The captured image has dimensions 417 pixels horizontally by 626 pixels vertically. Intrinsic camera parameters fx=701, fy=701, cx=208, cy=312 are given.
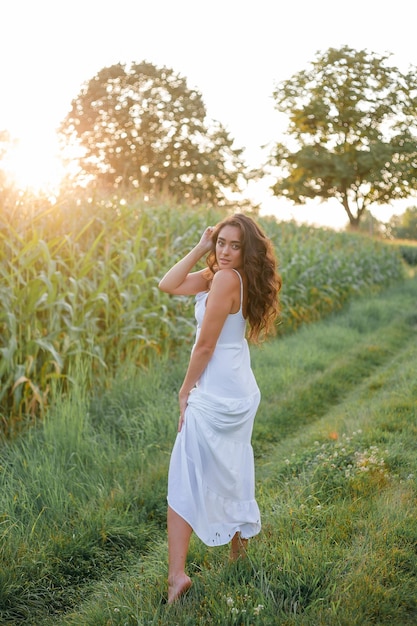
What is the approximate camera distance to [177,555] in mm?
3201

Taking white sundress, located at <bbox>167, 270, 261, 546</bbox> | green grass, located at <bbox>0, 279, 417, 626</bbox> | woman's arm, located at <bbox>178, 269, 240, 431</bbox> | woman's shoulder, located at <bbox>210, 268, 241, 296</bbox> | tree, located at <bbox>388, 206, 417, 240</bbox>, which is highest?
tree, located at <bbox>388, 206, 417, 240</bbox>

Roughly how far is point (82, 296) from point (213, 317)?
3529 millimetres

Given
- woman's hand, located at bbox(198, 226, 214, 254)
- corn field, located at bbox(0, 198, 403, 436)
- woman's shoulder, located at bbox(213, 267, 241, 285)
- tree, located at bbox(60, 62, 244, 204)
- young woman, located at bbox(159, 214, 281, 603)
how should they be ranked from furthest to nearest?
tree, located at bbox(60, 62, 244, 204) → corn field, located at bbox(0, 198, 403, 436) → woman's hand, located at bbox(198, 226, 214, 254) → woman's shoulder, located at bbox(213, 267, 241, 285) → young woman, located at bbox(159, 214, 281, 603)

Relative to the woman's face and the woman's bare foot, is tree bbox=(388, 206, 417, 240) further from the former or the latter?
the woman's bare foot

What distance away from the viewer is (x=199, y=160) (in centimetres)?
3559

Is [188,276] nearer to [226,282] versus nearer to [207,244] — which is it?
[207,244]

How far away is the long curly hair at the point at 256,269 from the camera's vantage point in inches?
135

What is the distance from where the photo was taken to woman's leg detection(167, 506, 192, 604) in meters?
3.15

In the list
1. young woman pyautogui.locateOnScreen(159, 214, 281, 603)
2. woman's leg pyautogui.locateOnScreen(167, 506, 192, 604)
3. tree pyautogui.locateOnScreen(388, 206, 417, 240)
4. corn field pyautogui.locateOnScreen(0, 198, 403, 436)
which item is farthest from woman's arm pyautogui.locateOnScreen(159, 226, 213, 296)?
tree pyautogui.locateOnScreen(388, 206, 417, 240)

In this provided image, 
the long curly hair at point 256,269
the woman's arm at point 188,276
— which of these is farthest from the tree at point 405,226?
the long curly hair at point 256,269

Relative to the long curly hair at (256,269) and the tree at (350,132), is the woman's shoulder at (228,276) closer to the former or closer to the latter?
the long curly hair at (256,269)

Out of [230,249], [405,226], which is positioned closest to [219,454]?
[230,249]

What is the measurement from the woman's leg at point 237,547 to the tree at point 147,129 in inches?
1232

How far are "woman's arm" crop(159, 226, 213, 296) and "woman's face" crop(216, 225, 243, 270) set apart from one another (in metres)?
0.16
